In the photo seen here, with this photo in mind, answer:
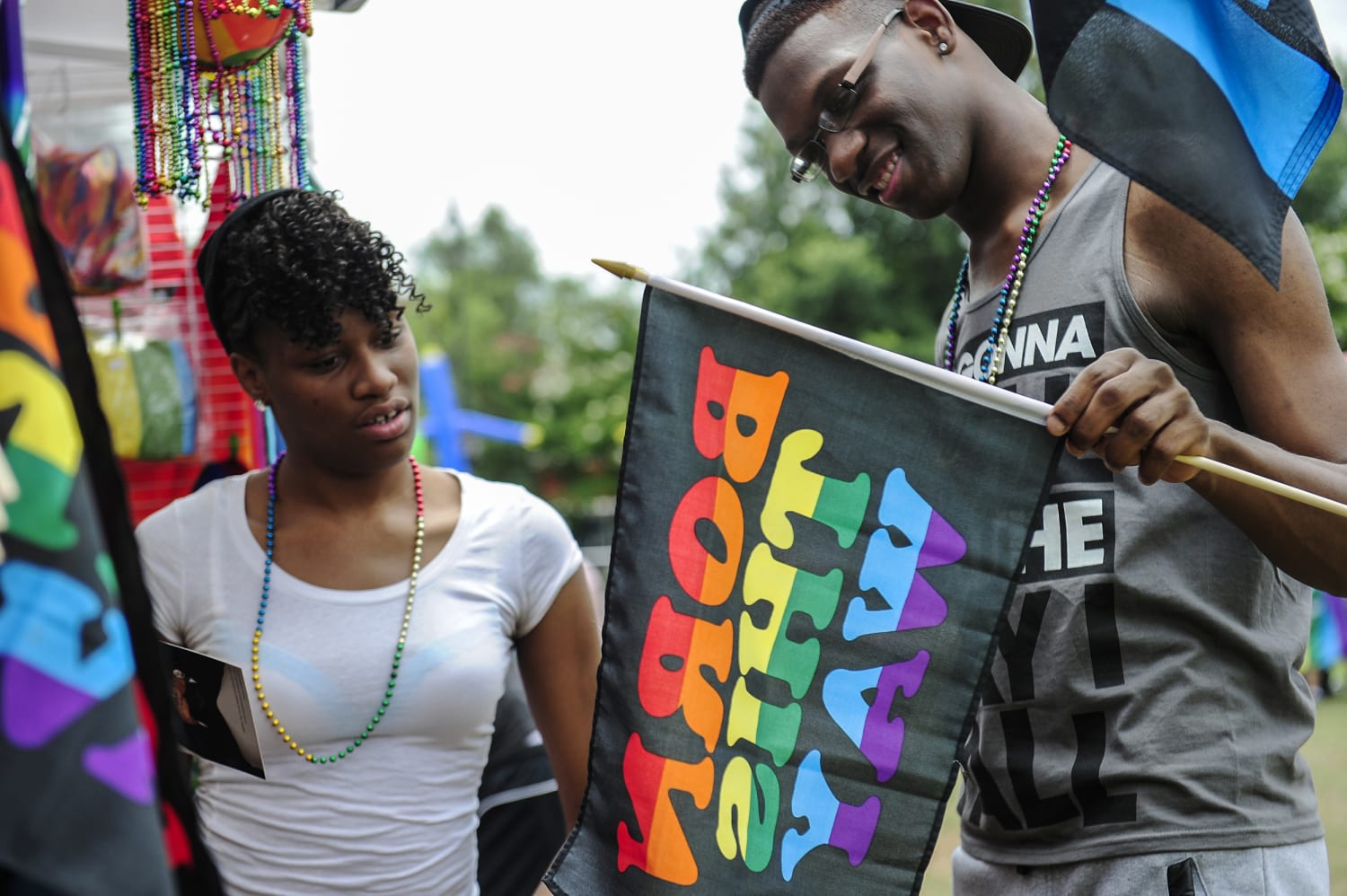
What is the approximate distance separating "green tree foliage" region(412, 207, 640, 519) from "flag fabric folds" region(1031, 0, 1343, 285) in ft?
94.1

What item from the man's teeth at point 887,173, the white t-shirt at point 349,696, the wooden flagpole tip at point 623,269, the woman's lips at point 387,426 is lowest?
the white t-shirt at point 349,696

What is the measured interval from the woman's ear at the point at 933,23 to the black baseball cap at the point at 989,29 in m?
0.10

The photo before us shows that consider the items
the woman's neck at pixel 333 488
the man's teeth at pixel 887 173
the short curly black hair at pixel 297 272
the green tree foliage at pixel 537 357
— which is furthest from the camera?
the green tree foliage at pixel 537 357

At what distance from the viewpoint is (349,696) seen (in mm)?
2102

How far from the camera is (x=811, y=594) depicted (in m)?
1.85

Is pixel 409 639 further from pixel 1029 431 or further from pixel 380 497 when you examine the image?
pixel 1029 431

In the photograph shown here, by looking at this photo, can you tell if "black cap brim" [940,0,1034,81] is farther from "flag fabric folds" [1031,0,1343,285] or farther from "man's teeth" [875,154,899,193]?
"flag fabric folds" [1031,0,1343,285]

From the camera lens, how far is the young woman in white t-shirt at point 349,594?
2.10 meters

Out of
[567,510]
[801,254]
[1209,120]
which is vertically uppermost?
[1209,120]

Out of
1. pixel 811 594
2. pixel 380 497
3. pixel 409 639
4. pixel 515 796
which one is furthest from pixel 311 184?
pixel 811 594

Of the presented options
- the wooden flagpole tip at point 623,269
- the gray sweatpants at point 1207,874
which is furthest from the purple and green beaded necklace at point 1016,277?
the gray sweatpants at point 1207,874

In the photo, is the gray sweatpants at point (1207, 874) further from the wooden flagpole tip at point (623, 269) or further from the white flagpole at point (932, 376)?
the wooden flagpole tip at point (623, 269)

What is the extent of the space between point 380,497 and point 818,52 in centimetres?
111

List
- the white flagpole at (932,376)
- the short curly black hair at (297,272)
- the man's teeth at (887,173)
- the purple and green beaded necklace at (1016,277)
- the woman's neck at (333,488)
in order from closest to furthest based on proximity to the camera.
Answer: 1. the white flagpole at (932,376)
2. the purple and green beaded necklace at (1016,277)
3. the man's teeth at (887,173)
4. the short curly black hair at (297,272)
5. the woman's neck at (333,488)
